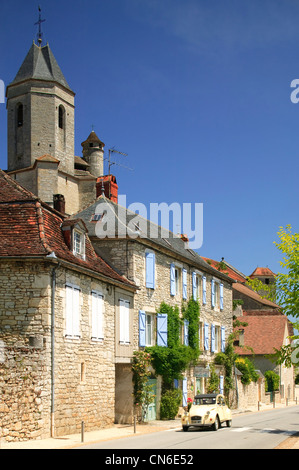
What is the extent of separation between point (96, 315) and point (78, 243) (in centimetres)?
257

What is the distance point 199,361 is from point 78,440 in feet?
50.3

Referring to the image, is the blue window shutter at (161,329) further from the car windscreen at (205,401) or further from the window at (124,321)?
the car windscreen at (205,401)

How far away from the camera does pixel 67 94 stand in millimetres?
49406

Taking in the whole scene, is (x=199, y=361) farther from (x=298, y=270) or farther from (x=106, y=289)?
(x=298, y=270)

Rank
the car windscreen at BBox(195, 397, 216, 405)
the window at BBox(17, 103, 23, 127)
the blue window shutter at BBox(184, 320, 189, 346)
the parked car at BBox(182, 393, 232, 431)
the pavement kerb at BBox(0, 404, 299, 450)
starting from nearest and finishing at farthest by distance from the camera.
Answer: the pavement kerb at BBox(0, 404, 299, 450) < the parked car at BBox(182, 393, 232, 431) < the car windscreen at BBox(195, 397, 216, 405) < the blue window shutter at BBox(184, 320, 189, 346) < the window at BBox(17, 103, 23, 127)

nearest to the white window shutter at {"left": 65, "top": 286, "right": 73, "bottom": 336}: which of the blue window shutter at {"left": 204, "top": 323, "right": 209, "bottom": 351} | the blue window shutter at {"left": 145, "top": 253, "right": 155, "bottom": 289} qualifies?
the blue window shutter at {"left": 145, "top": 253, "right": 155, "bottom": 289}

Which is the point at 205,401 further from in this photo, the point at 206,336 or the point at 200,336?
the point at 206,336

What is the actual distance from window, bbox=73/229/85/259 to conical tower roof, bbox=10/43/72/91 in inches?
1108

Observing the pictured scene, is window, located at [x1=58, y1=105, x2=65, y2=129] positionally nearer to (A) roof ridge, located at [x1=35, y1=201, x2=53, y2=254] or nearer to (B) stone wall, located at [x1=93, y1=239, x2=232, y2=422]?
(B) stone wall, located at [x1=93, y1=239, x2=232, y2=422]

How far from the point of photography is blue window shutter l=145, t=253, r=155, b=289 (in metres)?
27.0

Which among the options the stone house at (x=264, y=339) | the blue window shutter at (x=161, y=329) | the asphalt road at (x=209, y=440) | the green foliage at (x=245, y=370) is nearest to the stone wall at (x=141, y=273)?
the blue window shutter at (x=161, y=329)

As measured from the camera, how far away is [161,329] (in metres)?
→ 27.9
